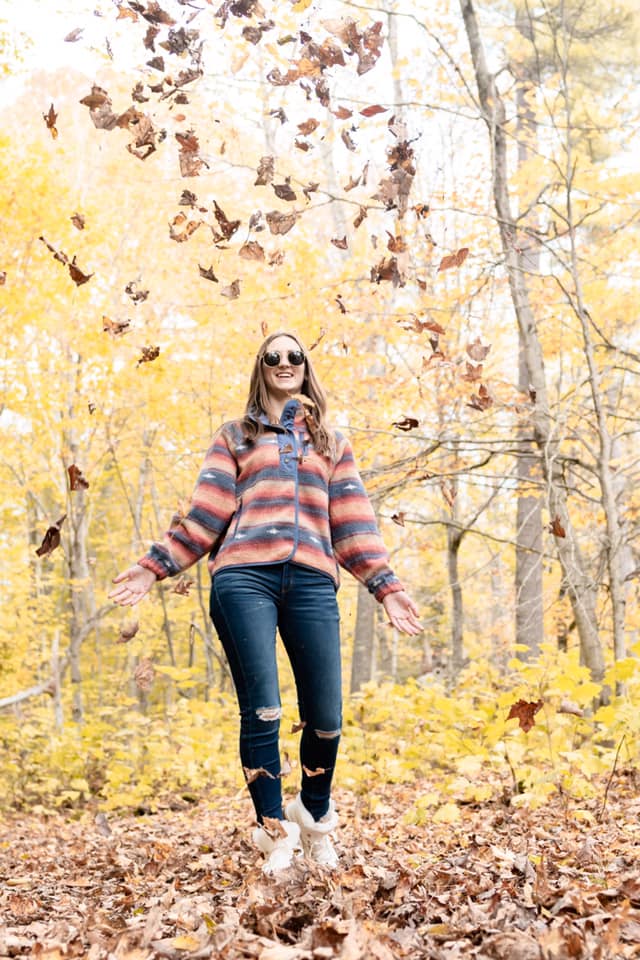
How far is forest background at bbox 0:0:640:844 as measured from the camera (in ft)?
14.2

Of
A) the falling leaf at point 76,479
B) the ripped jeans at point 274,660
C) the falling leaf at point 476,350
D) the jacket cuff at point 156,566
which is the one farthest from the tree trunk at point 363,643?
the jacket cuff at point 156,566

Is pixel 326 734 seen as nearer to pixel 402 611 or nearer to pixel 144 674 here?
pixel 402 611

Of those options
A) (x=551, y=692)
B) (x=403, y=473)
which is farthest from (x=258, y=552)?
(x=403, y=473)

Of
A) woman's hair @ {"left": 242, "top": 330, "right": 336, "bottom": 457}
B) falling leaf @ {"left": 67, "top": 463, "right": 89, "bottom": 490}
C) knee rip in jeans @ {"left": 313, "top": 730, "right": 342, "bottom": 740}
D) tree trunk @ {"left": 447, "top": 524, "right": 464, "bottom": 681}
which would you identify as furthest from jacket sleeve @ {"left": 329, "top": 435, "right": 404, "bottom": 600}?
tree trunk @ {"left": 447, "top": 524, "right": 464, "bottom": 681}

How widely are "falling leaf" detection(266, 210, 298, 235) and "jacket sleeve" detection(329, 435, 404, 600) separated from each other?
1.43 meters

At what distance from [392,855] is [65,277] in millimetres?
9050

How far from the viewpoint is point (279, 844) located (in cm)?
293

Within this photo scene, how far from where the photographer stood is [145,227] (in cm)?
1366

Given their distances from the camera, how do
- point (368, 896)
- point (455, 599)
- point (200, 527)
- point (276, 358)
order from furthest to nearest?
point (455, 599) < point (276, 358) < point (200, 527) < point (368, 896)

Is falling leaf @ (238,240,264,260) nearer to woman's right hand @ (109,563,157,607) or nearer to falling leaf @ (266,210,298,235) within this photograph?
falling leaf @ (266,210,298,235)

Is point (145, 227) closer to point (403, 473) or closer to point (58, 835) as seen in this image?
point (403, 473)

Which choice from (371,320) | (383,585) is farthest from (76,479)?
(371,320)

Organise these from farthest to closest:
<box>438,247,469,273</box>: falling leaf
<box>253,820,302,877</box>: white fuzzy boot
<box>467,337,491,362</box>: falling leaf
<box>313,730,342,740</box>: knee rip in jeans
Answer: <box>467,337,491,362</box>: falling leaf, <box>438,247,469,273</box>: falling leaf, <box>313,730,342,740</box>: knee rip in jeans, <box>253,820,302,877</box>: white fuzzy boot

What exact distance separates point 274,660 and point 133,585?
570mm
